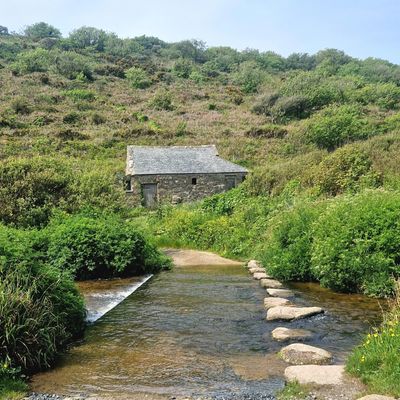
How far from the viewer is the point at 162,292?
10.6 meters

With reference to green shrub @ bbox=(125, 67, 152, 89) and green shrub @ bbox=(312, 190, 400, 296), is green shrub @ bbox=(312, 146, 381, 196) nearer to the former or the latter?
green shrub @ bbox=(312, 190, 400, 296)

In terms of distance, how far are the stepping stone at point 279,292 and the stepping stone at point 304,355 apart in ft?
11.2

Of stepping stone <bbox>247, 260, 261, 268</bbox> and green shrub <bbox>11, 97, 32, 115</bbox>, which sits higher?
green shrub <bbox>11, 97, 32, 115</bbox>

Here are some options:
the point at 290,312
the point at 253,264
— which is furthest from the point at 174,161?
the point at 290,312

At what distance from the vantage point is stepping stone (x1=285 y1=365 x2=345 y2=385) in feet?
18.1

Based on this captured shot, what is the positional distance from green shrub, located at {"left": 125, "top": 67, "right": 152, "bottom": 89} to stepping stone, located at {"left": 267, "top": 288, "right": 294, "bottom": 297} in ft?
186

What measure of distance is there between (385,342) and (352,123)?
37.5m

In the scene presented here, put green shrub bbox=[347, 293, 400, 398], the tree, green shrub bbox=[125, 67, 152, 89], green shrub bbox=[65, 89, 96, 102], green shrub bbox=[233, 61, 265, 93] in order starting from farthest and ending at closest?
the tree, green shrub bbox=[233, 61, 265, 93], green shrub bbox=[125, 67, 152, 89], green shrub bbox=[65, 89, 96, 102], green shrub bbox=[347, 293, 400, 398]

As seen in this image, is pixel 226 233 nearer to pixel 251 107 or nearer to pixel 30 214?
pixel 30 214

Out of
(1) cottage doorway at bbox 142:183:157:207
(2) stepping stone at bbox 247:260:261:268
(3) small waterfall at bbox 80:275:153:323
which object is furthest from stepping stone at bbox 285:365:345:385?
(1) cottage doorway at bbox 142:183:157:207

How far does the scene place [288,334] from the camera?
24.2 feet

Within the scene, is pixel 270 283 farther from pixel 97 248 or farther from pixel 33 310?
pixel 33 310

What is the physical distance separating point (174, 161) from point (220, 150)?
33.0 feet

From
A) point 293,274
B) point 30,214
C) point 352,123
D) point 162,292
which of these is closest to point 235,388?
point 162,292
